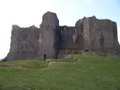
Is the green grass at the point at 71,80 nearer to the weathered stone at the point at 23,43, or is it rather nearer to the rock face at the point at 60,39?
the rock face at the point at 60,39

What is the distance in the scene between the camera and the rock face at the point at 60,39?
83125 mm

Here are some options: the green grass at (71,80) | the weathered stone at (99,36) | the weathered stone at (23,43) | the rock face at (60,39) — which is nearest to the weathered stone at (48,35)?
the rock face at (60,39)

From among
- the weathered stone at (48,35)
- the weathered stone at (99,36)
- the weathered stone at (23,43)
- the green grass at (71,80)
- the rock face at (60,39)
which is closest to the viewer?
the green grass at (71,80)

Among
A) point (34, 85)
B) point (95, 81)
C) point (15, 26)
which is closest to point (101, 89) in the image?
point (95, 81)

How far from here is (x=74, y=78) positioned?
1278 inches

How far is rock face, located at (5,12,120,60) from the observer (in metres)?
83.1

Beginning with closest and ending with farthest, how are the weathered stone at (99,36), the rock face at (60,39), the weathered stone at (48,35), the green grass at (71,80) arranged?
the green grass at (71,80) < the weathered stone at (99,36) < the rock face at (60,39) < the weathered stone at (48,35)

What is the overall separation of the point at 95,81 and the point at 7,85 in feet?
27.8

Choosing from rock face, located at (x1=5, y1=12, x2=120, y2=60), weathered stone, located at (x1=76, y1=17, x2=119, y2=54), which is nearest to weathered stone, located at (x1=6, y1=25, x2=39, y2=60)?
rock face, located at (x1=5, y1=12, x2=120, y2=60)

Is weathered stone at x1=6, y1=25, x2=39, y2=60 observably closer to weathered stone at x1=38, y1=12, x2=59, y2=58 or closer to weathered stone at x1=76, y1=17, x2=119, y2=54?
weathered stone at x1=38, y1=12, x2=59, y2=58

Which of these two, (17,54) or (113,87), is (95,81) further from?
(17,54)

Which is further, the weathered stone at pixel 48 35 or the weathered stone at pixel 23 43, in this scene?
the weathered stone at pixel 23 43

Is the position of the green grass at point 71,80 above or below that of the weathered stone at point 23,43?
Result: below

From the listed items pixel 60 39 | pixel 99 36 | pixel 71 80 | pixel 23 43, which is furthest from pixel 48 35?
pixel 71 80
